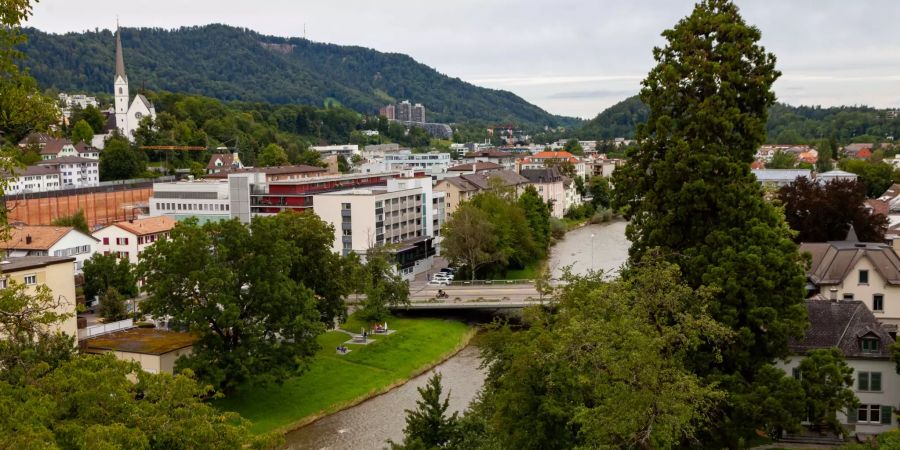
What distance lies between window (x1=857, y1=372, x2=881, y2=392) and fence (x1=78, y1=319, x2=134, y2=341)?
23559 millimetres

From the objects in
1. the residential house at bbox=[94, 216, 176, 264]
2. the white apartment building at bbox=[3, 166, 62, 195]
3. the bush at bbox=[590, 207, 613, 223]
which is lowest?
the bush at bbox=[590, 207, 613, 223]

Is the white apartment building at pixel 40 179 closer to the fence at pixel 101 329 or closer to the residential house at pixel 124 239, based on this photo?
the residential house at pixel 124 239

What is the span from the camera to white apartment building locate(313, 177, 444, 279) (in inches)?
1866

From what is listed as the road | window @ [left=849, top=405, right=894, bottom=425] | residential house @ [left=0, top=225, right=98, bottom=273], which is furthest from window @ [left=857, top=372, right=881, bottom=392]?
residential house @ [left=0, top=225, right=98, bottom=273]

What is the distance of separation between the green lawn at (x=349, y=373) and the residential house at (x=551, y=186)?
39337 mm

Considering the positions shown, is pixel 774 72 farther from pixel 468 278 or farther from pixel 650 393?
pixel 468 278

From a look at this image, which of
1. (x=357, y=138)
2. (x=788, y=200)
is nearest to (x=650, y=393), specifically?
(x=788, y=200)

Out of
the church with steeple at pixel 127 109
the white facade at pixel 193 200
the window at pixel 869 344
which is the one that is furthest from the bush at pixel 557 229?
the church with steeple at pixel 127 109

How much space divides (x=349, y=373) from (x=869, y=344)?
57.2ft

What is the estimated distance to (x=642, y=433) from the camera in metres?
12.4

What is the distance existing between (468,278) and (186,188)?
2250cm

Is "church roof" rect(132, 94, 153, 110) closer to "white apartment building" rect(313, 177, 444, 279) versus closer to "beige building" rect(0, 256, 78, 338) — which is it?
"white apartment building" rect(313, 177, 444, 279)

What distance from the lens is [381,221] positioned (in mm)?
48250

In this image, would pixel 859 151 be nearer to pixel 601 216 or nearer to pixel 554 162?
pixel 554 162
